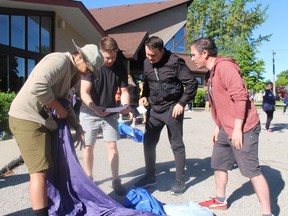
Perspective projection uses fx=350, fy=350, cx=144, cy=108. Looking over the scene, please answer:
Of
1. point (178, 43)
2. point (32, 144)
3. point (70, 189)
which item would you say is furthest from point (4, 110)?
point (178, 43)

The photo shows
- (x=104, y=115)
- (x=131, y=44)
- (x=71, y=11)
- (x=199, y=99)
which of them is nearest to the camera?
(x=104, y=115)

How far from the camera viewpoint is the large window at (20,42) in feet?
39.4

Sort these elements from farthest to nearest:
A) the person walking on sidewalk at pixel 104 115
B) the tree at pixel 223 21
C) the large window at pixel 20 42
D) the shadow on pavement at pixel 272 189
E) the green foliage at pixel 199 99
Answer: the tree at pixel 223 21
the green foliage at pixel 199 99
the large window at pixel 20 42
the person walking on sidewalk at pixel 104 115
the shadow on pavement at pixel 272 189

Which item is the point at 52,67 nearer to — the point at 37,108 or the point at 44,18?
the point at 37,108

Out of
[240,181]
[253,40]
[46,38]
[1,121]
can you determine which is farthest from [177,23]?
[240,181]

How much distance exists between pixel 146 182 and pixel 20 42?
980 cm

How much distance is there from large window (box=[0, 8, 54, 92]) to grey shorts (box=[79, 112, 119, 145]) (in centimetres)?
856

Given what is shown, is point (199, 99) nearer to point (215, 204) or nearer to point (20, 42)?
point (20, 42)

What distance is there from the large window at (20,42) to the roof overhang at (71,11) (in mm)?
407

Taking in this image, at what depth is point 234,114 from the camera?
358cm

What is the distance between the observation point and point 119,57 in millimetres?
4598

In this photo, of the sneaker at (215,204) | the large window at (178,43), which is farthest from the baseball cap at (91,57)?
the large window at (178,43)

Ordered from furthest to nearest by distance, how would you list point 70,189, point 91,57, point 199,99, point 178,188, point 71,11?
point 199,99 → point 71,11 → point 178,188 → point 70,189 → point 91,57

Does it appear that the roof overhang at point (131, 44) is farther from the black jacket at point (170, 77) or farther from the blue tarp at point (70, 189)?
the blue tarp at point (70, 189)
